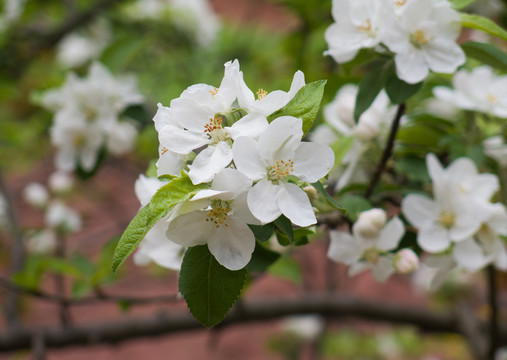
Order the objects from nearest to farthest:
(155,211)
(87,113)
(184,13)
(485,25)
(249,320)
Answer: (155,211)
(485,25)
(87,113)
(249,320)
(184,13)

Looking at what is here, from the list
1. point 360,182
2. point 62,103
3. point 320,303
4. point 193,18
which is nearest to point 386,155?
point 360,182

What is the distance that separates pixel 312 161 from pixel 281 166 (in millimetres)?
42

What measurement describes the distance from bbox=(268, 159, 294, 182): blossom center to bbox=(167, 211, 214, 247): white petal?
3.9 inches

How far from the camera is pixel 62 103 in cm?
134

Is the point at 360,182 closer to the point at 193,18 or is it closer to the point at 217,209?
the point at 217,209

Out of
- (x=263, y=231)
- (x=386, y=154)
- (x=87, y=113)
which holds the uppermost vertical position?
(x=263, y=231)

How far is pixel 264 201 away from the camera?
0.61 metres

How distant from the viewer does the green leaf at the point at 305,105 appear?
65 centimetres

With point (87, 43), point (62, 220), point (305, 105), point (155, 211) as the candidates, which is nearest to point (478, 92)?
point (305, 105)

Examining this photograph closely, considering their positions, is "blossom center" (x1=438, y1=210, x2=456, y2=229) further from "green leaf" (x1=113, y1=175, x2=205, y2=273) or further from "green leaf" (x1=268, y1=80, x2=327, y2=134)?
"green leaf" (x1=113, y1=175, x2=205, y2=273)

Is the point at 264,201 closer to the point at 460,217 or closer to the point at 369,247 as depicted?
the point at 369,247

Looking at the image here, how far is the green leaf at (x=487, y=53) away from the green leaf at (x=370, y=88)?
0.15m

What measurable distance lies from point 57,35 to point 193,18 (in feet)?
2.95

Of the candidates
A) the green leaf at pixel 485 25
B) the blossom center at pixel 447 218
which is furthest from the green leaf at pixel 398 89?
the blossom center at pixel 447 218
